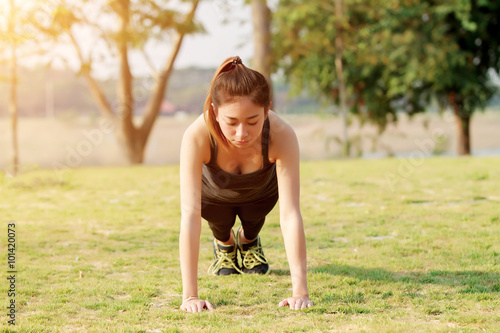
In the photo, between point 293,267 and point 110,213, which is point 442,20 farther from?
point 293,267

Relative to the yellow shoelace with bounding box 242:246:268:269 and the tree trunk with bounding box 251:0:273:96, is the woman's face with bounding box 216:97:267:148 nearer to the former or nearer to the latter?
the yellow shoelace with bounding box 242:246:268:269

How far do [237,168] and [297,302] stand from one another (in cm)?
90

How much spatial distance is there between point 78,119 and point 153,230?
2382 centimetres

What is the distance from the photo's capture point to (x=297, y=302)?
10.3 feet

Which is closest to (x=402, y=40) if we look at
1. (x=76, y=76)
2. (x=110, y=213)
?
(x=76, y=76)

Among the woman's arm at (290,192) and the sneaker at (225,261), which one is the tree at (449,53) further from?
the woman's arm at (290,192)

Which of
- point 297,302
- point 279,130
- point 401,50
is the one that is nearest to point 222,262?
point 297,302

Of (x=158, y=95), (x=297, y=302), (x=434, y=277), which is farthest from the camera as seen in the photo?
(x=158, y=95)

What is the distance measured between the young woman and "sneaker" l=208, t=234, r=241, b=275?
0.27 meters

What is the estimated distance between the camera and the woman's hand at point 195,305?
3.13 metres

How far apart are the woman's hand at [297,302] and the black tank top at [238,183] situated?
784 millimetres

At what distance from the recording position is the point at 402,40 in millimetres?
19016

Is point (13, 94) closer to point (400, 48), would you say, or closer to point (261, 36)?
point (261, 36)

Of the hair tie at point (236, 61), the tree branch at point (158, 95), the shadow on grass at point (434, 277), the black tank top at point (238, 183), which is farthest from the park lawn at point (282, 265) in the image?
the tree branch at point (158, 95)
